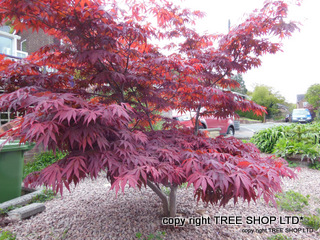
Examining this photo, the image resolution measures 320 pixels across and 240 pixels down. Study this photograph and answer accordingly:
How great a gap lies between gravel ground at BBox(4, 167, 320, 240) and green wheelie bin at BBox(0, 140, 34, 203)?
22.5 inches

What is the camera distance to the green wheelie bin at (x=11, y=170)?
288cm

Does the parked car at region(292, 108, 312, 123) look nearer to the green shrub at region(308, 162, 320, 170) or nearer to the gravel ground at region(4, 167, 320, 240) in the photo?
the green shrub at region(308, 162, 320, 170)

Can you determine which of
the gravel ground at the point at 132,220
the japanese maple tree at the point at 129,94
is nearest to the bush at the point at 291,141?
the gravel ground at the point at 132,220

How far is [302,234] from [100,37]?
3.07 metres

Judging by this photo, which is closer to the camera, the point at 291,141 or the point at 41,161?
the point at 41,161

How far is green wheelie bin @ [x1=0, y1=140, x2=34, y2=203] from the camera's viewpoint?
2878 millimetres

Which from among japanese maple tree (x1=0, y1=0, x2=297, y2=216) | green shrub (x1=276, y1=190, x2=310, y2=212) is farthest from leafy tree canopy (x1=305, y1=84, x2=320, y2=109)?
japanese maple tree (x1=0, y1=0, x2=297, y2=216)

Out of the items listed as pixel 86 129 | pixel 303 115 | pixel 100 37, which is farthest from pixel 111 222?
pixel 303 115

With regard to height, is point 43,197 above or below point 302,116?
below

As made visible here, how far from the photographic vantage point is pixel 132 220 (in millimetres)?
2510

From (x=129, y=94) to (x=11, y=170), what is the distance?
2.08 metres

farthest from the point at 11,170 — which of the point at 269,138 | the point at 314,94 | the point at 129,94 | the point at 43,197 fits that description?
the point at 314,94

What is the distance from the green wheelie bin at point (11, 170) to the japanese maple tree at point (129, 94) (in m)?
1.26

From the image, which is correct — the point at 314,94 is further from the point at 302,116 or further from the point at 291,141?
the point at 291,141
